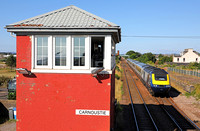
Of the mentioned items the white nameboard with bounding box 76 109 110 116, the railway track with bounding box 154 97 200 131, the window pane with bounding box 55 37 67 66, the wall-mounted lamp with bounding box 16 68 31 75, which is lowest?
the railway track with bounding box 154 97 200 131

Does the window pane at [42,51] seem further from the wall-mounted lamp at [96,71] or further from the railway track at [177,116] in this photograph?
the railway track at [177,116]

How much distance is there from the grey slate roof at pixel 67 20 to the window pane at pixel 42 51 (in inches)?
21.7

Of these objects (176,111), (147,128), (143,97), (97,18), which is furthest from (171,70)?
(97,18)

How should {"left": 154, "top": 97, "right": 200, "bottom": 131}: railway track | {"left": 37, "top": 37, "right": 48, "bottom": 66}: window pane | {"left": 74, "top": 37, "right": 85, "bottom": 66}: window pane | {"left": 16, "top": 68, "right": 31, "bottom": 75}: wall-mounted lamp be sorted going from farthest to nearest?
{"left": 154, "top": 97, "right": 200, "bottom": 131}: railway track, {"left": 37, "top": 37, "right": 48, "bottom": 66}: window pane, {"left": 74, "top": 37, "right": 85, "bottom": 66}: window pane, {"left": 16, "top": 68, "right": 31, "bottom": 75}: wall-mounted lamp

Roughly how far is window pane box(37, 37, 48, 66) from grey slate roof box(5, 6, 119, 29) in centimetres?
55

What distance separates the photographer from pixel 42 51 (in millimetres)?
7145

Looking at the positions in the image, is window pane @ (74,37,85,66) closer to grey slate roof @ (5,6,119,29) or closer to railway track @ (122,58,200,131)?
grey slate roof @ (5,6,119,29)

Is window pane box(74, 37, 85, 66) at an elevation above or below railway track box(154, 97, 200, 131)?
above

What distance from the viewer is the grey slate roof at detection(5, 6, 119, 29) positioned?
6.87 m

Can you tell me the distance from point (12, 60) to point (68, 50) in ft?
182

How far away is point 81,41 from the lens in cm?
699

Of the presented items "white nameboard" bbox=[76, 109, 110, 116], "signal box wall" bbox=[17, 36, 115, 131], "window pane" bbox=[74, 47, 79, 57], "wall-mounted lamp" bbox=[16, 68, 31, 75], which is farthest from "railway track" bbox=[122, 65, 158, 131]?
"wall-mounted lamp" bbox=[16, 68, 31, 75]

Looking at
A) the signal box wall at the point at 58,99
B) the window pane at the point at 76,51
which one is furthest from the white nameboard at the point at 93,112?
the window pane at the point at 76,51

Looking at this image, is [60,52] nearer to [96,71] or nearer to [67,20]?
[67,20]
